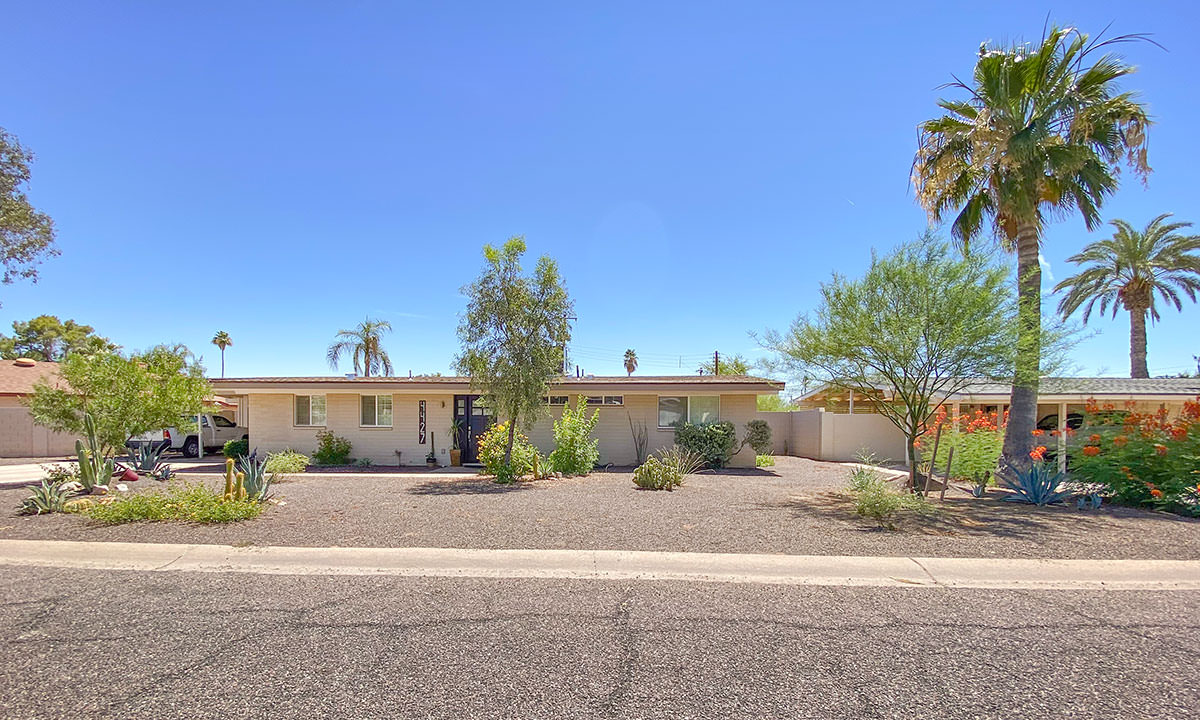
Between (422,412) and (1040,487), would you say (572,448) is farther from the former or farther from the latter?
(1040,487)

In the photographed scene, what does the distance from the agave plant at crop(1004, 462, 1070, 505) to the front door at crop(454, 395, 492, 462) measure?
45.2 ft

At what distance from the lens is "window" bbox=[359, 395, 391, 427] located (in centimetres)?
1909

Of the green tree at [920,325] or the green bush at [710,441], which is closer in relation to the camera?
the green tree at [920,325]

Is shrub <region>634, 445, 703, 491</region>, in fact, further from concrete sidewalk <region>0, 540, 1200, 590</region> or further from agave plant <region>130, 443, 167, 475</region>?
agave plant <region>130, 443, 167, 475</region>

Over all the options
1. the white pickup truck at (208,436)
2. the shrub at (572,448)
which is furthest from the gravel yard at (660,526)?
the white pickup truck at (208,436)

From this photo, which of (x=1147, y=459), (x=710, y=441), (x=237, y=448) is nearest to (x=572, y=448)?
(x=710, y=441)

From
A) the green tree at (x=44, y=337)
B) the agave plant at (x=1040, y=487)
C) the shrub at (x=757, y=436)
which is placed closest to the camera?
the agave plant at (x=1040, y=487)

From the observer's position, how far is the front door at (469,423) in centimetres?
1903

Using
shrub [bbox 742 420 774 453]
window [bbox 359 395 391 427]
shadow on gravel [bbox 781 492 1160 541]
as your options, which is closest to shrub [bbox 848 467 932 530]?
shadow on gravel [bbox 781 492 1160 541]

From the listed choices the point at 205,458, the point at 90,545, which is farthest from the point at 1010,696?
the point at 205,458

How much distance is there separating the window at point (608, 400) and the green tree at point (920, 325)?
7752 millimetres

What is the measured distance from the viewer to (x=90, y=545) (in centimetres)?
763

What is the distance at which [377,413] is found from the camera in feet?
62.8

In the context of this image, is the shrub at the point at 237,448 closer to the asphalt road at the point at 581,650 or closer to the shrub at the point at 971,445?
the asphalt road at the point at 581,650
